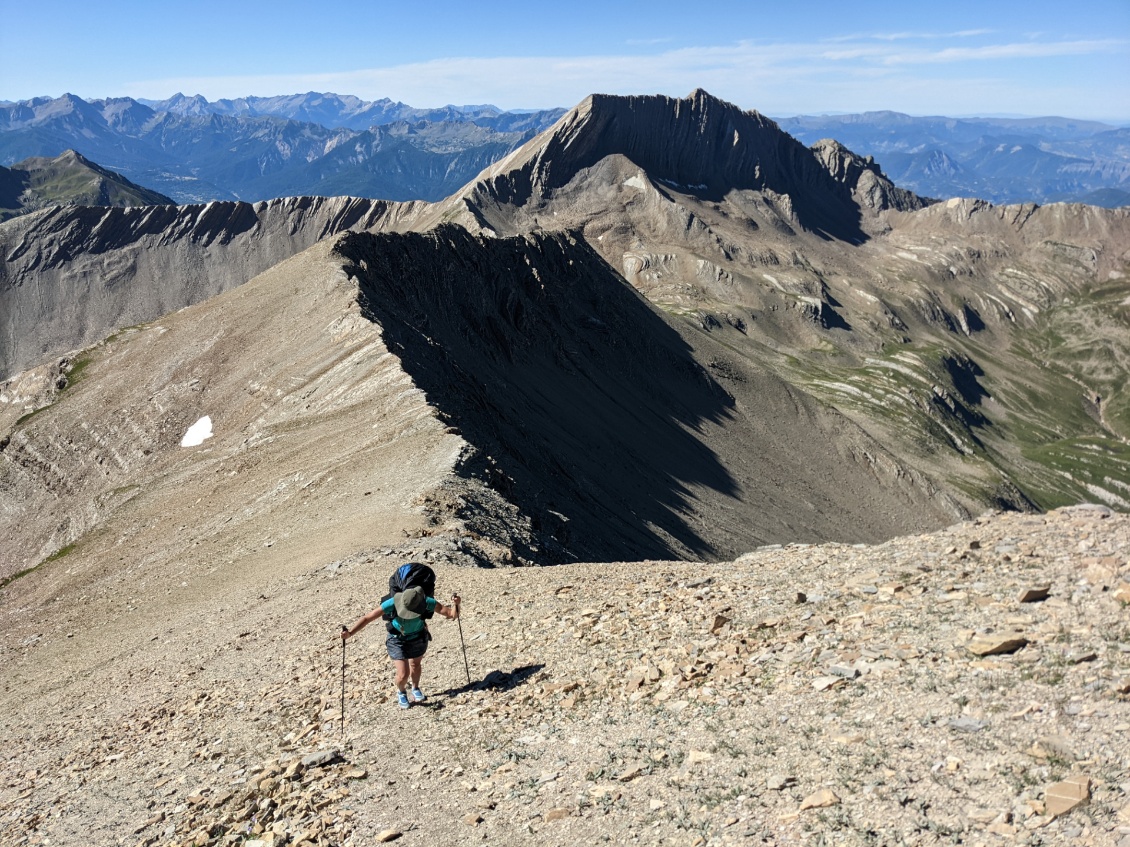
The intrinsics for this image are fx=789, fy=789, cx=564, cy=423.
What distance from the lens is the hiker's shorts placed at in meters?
16.1

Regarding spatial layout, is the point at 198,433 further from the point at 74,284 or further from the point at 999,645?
the point at 74,284

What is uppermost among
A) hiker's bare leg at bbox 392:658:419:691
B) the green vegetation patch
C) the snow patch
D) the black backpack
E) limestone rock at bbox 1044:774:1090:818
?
limestone rock at bbox 1044:774:1090:818

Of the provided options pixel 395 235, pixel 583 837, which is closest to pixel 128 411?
pixel 395 235

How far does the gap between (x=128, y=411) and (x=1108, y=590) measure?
6522 cm

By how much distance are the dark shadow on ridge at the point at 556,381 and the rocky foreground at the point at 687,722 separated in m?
13.4

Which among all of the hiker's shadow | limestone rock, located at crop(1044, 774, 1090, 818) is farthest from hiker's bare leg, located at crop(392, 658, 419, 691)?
limestone rock, located at crop(1044, 774, 1090, 818)

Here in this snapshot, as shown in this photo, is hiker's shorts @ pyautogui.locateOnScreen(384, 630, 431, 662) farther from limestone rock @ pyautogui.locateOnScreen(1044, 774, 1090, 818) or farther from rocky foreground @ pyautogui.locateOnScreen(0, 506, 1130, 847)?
limestone rock @ pyautogui.locateOnScreen(1044, 774, 1090, 818)

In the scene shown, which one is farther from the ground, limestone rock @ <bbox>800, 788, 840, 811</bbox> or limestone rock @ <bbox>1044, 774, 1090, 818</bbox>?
limestone rock @ <bbox>1044, 774, 1090, 818</bbox>

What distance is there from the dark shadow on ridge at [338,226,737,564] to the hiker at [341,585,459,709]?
47.6ft

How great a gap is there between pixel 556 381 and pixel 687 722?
74.1m

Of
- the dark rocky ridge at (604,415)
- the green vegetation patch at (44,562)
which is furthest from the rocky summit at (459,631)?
the green vegetation patch at (44,562)

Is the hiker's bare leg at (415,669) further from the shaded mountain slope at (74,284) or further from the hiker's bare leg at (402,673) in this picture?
the shaded mountain slope at (74,284)

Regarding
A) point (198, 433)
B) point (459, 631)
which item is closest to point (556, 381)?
point (198, 433)

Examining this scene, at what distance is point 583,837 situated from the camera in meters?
11.1
